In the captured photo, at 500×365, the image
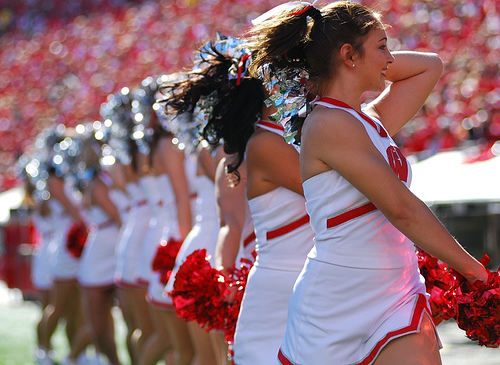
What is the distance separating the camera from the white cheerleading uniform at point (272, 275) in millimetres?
3148

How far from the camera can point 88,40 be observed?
2511cm

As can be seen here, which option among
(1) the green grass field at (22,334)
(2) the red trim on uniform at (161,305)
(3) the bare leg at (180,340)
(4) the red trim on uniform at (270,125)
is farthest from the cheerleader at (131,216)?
(4) the red trim on uniform at (270,125)

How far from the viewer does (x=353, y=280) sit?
2.53 m

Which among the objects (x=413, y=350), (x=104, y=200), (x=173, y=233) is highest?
(x=413, y=350)

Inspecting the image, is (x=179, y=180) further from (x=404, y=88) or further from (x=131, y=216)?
(x=404, y=88)

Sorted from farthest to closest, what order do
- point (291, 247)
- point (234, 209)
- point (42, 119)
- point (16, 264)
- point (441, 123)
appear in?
point (42, 119) < point (16, 264) < point (441, 123) < point (234, 209) < point (291, 247)

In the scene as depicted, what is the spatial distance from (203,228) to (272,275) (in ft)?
4.82

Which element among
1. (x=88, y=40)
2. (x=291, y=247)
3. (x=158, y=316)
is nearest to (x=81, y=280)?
(x=158, y=316)

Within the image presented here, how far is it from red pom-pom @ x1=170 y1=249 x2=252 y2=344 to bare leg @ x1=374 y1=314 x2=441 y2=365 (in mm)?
1061

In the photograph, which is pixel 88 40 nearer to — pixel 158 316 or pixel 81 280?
pixel 81 280

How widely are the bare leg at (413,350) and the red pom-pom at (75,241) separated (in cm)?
528

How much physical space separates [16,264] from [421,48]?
7.07 metres

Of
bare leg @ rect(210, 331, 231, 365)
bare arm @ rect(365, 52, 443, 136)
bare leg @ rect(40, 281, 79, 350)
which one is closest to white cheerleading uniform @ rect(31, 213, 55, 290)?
bare leg @ rect(40, 281, 79, 350)

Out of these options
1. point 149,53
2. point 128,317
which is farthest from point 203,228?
point 149,53
